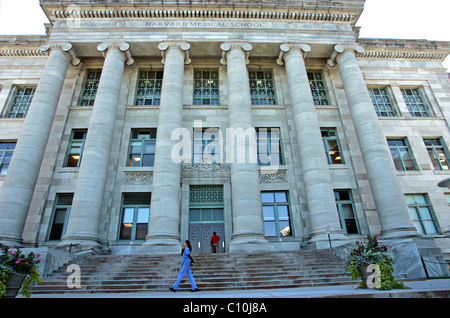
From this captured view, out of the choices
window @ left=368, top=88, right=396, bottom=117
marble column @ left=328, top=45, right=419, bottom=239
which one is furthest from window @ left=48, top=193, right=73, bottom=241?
window @ left=368, top=88, right=396, bottom=117

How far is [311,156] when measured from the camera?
1656cm

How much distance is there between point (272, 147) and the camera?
63.3 ft

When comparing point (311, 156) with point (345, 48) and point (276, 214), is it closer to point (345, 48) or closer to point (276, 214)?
point (276, 214)

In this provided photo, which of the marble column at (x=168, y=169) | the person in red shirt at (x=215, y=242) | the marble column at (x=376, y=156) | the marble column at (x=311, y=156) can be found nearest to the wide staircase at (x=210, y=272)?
the marble column at (x=168, y=169)

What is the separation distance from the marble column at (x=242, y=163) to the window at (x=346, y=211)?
18.9 feet

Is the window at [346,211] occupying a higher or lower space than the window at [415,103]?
lower

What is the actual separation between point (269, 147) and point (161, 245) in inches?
388

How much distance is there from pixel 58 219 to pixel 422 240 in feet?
64.6

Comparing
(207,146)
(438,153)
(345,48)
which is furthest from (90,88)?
(438,153)

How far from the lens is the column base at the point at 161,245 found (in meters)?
13.6

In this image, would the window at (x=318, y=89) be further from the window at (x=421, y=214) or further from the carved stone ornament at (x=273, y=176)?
the window at (x=421, y=214)

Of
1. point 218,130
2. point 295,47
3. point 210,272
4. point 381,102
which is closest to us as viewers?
point 210,272
